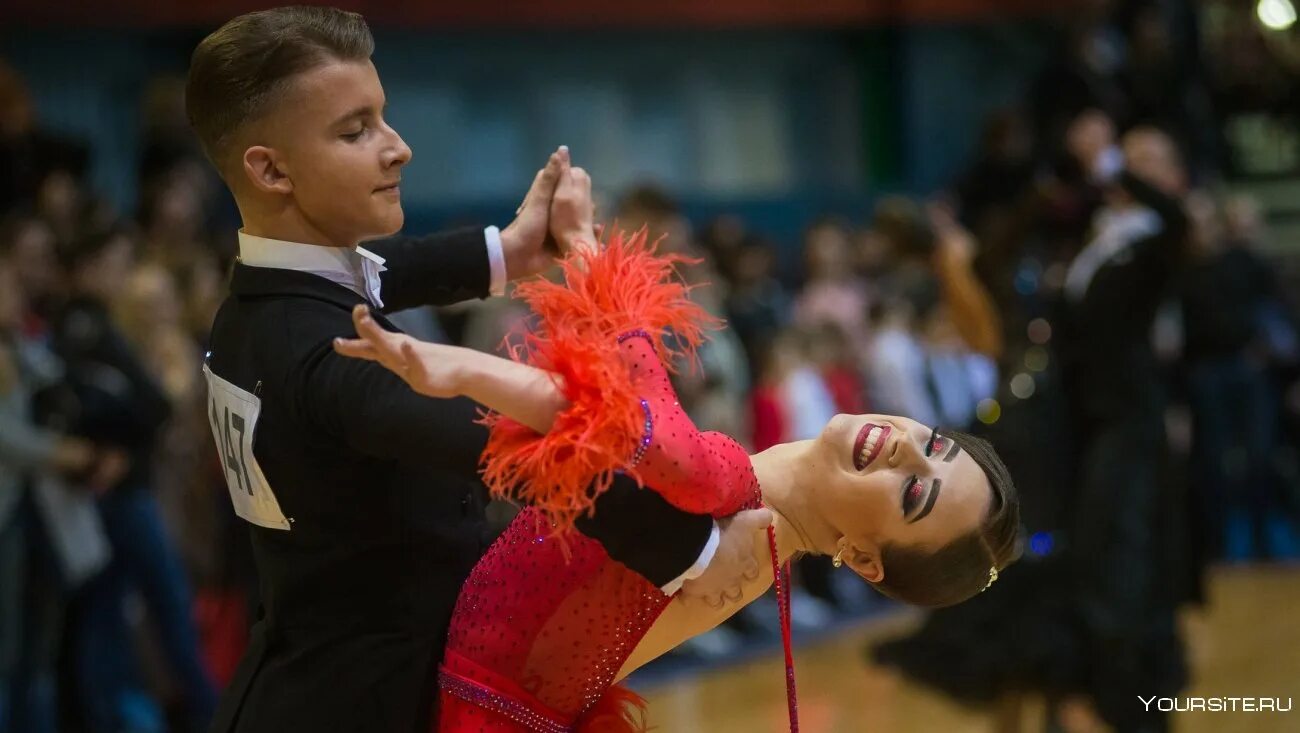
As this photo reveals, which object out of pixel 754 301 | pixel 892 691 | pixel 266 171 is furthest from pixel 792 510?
pixel 754 301

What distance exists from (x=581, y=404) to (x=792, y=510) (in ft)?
1.57

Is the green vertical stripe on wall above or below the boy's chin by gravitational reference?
below

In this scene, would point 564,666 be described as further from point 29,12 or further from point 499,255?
point 29,12

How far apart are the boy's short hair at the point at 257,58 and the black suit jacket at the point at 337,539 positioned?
0.20 metres

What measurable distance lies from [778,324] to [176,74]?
321 centimetres

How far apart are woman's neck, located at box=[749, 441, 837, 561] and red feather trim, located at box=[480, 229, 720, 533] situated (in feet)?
0.96

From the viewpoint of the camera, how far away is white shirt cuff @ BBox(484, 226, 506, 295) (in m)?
2.27

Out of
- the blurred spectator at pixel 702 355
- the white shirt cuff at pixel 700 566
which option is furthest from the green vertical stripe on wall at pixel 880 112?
the white shirt cuff at pixel 700 566

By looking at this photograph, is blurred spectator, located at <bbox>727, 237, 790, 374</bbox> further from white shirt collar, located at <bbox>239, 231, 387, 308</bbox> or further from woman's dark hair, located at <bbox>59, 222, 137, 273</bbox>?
white shirt collar, located at <bbox>239, 231, 387, 308</bbox>

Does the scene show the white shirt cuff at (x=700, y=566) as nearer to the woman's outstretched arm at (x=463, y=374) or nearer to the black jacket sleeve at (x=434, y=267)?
the woman's outstretched arm at (x=463, y=374)

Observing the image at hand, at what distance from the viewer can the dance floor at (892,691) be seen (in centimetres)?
514

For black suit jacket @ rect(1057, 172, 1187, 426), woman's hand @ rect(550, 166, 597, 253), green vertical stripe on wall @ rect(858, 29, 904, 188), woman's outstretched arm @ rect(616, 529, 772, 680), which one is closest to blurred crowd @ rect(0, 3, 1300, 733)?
black suit jacket @ rect(1057, 172, 1187, 426)

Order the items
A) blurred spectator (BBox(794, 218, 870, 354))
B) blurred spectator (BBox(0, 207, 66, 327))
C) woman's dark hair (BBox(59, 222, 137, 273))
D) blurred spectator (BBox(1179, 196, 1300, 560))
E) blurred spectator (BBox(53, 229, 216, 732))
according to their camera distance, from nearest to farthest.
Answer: blurred spectator (BBox(53, 229, 216, 732)), woman's dark hair (BBox(59, 222, 137, 273)), blurred spectator (BBox(0, 207, 66, 327)), blurred spectator (BBox(794, 218, 870, 354)), blurred spectator (BBox(1179, 196, 1300, 560))

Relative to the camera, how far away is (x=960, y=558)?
2.00m
